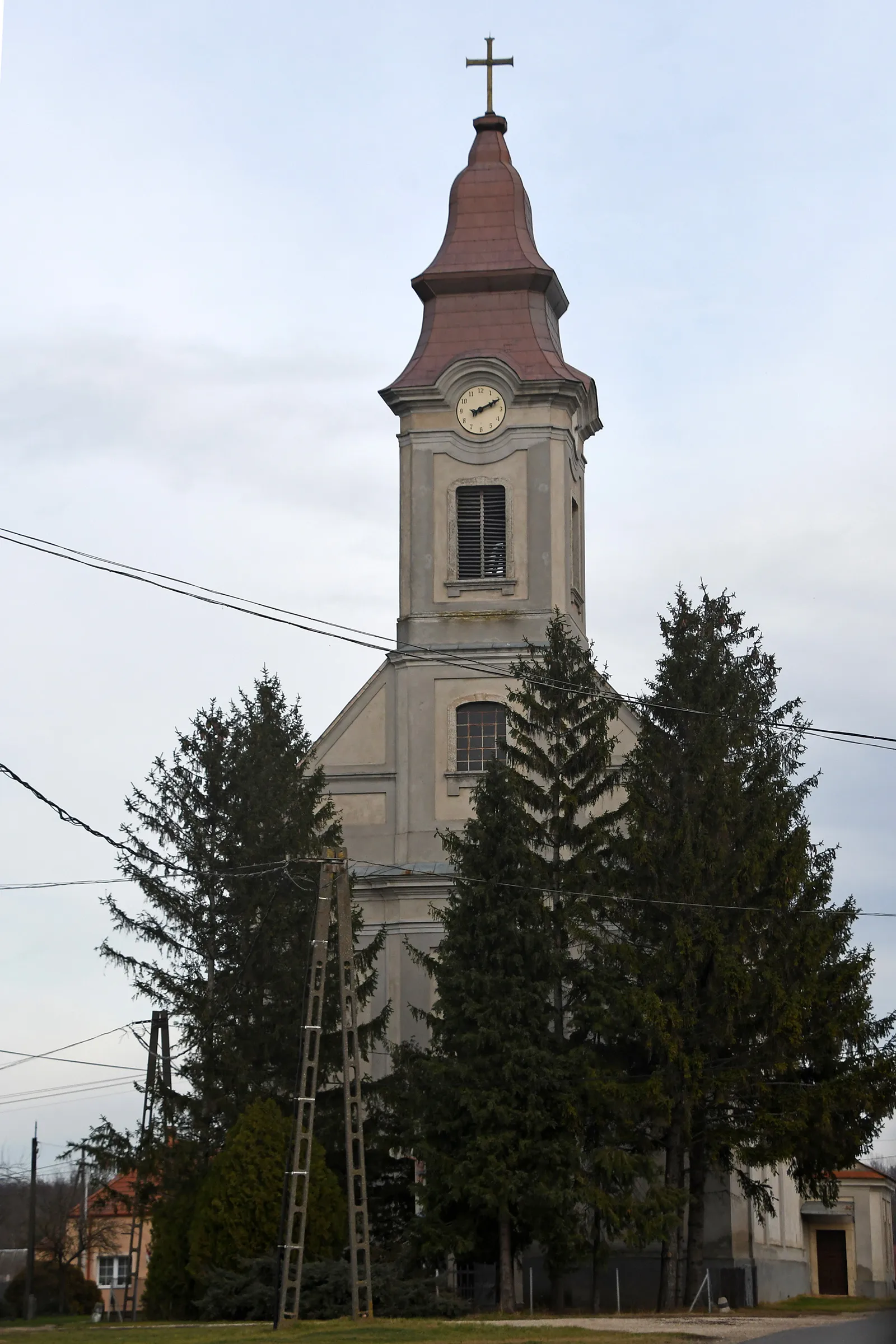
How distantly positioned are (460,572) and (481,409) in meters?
3.51

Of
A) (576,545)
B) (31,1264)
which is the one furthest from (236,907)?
(31,1264)

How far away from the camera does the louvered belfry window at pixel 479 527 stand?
41156 millimetres

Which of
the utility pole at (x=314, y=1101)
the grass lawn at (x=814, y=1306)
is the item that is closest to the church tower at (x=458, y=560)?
the grass lawn at (x=814, y=1306)

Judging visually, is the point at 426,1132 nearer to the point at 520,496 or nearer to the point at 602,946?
the point at 602,946

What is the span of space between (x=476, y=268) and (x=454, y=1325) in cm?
2499

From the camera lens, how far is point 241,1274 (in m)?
28.1

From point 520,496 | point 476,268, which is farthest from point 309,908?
point 476,268

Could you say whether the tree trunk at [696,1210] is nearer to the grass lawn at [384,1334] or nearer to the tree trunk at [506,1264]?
the tree trunk at [506,1264]

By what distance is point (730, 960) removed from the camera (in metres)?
30.6

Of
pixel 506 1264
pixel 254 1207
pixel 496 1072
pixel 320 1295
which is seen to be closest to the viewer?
pixel 320 1295

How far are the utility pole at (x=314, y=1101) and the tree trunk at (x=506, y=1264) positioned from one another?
7.79ft

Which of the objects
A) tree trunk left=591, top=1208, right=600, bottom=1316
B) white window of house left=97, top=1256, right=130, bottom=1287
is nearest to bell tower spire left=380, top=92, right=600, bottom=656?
tree trunk left=591, top=1208, right=600, bottom=1316

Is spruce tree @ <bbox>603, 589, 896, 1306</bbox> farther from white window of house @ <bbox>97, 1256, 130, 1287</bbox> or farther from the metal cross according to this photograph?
white window of house @ <bbox>97, 1256, 130, 1287</bbox>

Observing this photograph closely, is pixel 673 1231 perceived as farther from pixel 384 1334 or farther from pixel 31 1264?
pixel 31 1264
